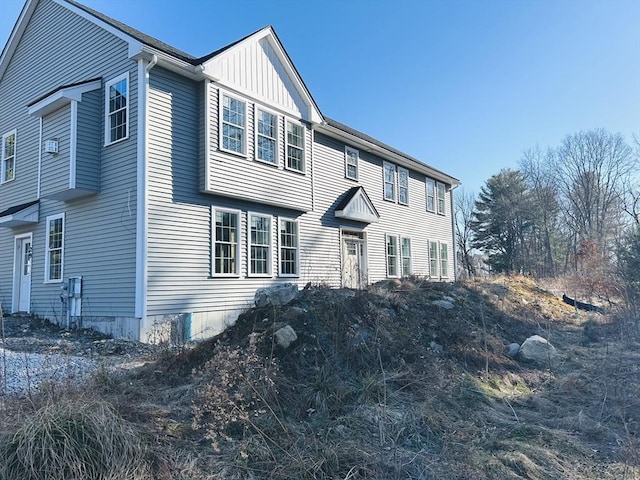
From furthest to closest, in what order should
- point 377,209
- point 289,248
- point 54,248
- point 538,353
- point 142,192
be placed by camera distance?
point 377,209
point 289,248
point 54,248
point 142,192
point 538,353

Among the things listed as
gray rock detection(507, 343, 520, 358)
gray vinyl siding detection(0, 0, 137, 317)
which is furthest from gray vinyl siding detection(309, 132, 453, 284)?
gray rock detection(507, 343, 520, 358)

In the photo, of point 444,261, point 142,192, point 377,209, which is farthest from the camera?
point 444,261

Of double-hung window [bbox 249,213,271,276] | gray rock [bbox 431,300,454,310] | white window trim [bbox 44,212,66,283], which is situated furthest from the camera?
double-hung window [bbox 249,213,271,276]

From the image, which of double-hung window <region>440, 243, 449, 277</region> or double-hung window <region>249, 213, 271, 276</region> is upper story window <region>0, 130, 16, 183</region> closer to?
double-hung window <region>249, 213, 271, 276</region>

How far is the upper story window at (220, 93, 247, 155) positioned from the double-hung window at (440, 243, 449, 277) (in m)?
14.1

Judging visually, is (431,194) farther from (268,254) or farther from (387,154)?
(268,254)

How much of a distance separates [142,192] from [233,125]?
318 cm

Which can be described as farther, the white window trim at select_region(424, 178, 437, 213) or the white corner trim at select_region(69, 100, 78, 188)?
the white window trim at select_region(424, 178, 437, 213)

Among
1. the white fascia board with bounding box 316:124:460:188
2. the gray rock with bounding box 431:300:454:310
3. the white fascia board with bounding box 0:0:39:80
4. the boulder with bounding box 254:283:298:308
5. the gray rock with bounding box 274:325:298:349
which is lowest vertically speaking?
the gray rock with bounding box 274:325:298:349

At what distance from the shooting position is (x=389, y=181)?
62.9 feet

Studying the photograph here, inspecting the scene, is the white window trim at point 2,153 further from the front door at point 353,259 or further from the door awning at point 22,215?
the front door at point 353,259

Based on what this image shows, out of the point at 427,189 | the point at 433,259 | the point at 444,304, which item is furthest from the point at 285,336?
the point at 427,189

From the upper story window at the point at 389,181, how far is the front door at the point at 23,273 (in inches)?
502

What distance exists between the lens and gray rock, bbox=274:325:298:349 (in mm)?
6090
